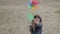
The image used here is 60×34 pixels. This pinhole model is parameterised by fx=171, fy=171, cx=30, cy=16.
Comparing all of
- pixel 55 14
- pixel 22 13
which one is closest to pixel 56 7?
pixel 55 14

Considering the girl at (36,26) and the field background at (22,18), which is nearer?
the girl at (36,26)

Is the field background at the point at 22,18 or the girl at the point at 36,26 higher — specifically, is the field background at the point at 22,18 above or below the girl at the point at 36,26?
below

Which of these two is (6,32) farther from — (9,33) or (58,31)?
(58,31)

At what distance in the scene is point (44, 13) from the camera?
6.25 meters

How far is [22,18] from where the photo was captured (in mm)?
5770

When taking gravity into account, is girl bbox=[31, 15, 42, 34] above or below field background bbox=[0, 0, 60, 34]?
above

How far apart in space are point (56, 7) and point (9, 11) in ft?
6.24

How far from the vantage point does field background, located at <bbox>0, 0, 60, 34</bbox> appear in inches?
193

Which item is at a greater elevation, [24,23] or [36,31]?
[36,31]

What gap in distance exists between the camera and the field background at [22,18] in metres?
4.91

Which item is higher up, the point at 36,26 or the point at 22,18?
the point at 36,26

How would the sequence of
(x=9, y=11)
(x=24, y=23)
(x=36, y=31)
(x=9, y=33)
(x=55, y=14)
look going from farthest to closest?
(x=9, y=11) → (x=55, y=14) → (x=24, y=23) → (x=9, y=33) → (x=36, y=31)

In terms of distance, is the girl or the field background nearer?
the girl

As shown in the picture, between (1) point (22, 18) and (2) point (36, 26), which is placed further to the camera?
(1) point (22, 18)
